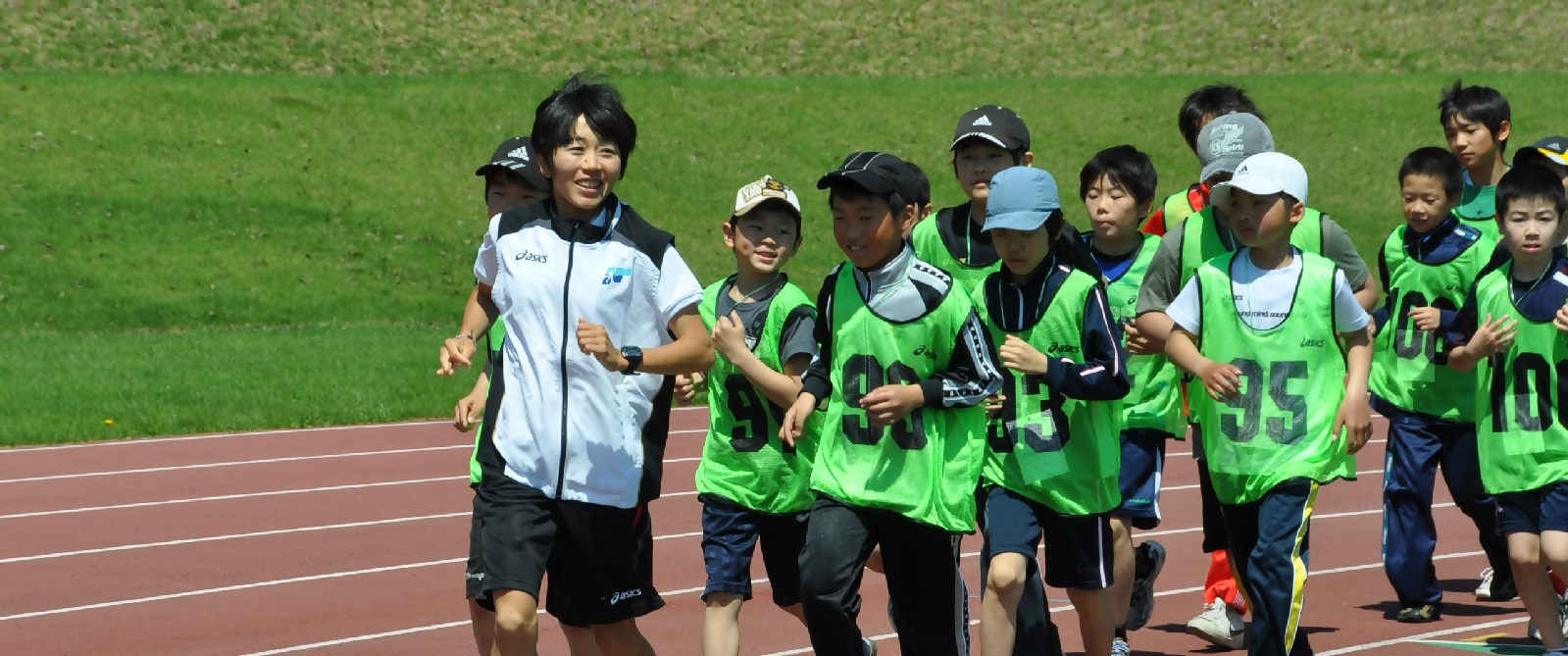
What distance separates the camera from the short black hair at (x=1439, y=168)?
805 centimetres

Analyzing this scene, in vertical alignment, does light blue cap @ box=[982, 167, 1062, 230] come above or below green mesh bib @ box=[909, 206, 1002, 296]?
above

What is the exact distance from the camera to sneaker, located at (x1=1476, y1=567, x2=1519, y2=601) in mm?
8508

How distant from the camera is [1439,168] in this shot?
26.5 feet

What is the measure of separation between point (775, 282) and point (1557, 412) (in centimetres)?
283

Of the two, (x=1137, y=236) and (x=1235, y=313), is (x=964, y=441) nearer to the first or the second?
(x=1235, y=313)

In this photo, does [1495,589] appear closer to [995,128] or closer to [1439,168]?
[1439,168]

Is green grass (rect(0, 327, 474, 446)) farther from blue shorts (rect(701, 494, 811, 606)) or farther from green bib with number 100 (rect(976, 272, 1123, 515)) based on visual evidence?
green bib with number 100 (rect(976, 272, 1123, 515))

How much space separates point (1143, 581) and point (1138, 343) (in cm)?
130

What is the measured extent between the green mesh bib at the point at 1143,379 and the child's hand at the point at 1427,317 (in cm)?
109

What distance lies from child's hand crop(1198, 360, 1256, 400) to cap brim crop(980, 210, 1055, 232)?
70 cm

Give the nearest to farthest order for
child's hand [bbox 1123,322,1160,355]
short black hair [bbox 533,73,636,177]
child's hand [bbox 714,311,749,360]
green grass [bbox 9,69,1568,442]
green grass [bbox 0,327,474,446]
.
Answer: short black hair [bbox 533,73,636,177] → child's hand [bbox 714,311,749,360] → child's hand [bbox 1123,322,1160,355] → green grass [bbox 0,327,474,446] → green grass [bbox 9,69,1568,442]

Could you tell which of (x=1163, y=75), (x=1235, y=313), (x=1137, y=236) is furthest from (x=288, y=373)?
(x=1163, y=75)


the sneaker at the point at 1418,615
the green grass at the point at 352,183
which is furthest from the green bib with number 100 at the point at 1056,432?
the green grass at the point at 352,183

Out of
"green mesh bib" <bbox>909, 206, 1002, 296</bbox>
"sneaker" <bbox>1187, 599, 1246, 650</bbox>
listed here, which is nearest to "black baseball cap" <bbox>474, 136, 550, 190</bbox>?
"green mesh bib" <bbox>909, 206, 1002, 296</bbox>
